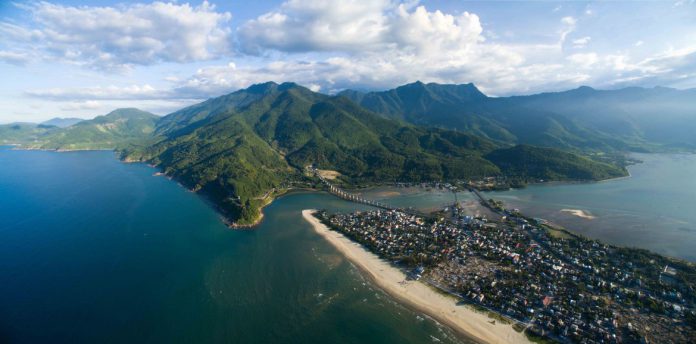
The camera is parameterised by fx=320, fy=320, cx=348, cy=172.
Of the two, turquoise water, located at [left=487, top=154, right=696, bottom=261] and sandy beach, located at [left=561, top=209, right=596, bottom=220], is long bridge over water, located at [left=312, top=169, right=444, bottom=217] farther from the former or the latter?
sandy beach, located at [left=561, top=209, right=596, bottom=220]

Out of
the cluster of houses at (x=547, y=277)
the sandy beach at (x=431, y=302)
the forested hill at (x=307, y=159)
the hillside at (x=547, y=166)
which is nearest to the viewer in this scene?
the sandy beach at (x=431, y=302)

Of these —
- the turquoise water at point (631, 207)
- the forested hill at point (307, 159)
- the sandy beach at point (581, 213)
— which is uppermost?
the forested hill at point (307, 159)

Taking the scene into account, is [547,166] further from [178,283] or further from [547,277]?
[178,283]

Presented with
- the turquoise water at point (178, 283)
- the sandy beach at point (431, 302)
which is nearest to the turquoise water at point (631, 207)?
the sandy beach at point (431, 302)

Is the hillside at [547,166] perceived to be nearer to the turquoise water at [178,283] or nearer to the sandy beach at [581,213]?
the sandy beach at [581,213]

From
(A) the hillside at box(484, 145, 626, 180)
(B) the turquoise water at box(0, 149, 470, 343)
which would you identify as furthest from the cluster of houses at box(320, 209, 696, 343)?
(A) the hillside at box(484, 145, 626, 180)

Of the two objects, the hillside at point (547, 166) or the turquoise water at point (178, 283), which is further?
the hillside at point (547, 166)

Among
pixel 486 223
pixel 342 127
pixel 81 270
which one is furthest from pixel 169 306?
pixel 342 127
